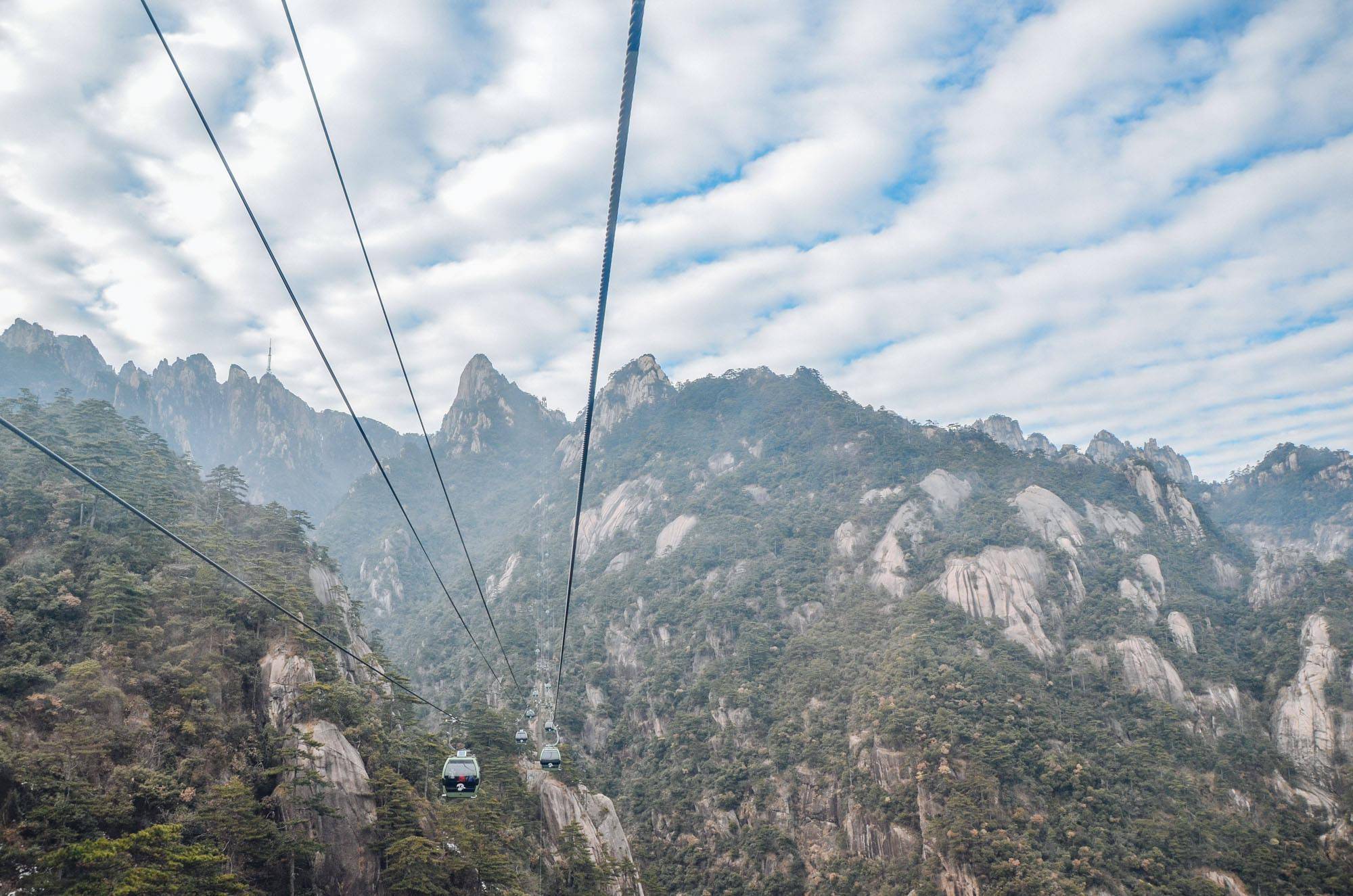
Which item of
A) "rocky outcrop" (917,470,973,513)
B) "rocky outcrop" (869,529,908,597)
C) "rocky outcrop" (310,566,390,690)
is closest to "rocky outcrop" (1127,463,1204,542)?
A: "rocky outcrop" (917,470,973,513)

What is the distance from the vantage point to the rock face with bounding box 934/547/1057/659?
202ft

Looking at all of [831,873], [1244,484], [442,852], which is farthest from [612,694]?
[1244,484]

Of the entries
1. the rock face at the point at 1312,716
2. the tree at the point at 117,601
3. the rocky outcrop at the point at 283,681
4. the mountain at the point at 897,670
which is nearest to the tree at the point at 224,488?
the mountain at the point at 897,670

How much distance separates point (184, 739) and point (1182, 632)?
77286mm

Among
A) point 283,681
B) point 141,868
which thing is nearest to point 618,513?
point 283,681

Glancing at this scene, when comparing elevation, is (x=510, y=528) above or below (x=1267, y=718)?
above

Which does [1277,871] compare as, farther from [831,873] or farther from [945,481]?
[945,481]

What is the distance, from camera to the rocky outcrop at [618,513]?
107438 mm

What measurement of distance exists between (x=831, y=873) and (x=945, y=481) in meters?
56.3

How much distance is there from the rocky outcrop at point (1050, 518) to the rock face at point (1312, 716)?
21.1 meters

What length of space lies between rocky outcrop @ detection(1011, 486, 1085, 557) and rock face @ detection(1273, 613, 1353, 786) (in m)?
21.1

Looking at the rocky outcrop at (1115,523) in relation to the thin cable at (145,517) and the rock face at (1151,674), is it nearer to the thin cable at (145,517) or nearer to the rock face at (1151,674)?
the rock face at (1151,674)

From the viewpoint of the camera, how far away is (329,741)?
27594mm

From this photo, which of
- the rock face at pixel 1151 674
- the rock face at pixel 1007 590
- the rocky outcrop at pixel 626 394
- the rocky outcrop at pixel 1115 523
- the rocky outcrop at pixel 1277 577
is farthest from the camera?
the rocky outcrop at pixel 626 394
